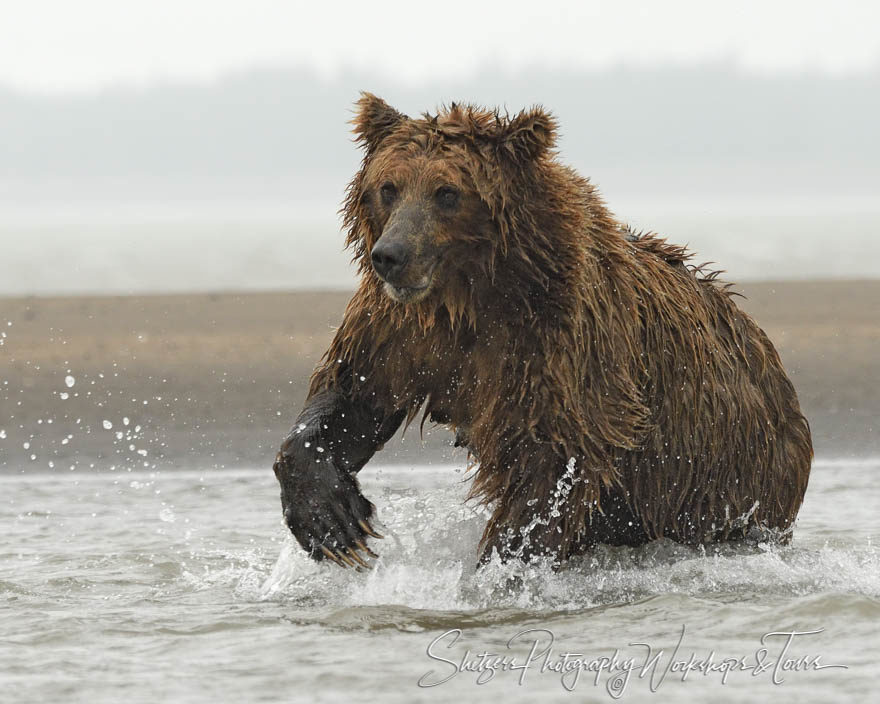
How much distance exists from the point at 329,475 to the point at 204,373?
Answer: 727cm

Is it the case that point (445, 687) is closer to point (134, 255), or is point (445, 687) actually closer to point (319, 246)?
point (134, 255)

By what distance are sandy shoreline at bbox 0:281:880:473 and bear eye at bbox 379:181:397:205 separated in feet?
12.9

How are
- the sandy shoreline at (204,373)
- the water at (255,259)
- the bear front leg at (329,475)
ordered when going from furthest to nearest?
1. the water at (255,259)
2. the sandy shoreline at (204,373)
3. the bear front leg at (329,475)

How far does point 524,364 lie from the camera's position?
5.63 meters

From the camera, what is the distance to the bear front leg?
5836 mm

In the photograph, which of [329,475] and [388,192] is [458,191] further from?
[329,475]

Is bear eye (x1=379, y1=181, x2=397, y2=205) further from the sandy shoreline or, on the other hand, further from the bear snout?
the sandy shoreline

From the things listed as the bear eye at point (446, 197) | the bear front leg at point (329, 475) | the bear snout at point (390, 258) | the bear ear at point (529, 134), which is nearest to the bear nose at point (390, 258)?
the bear snout at point (390, 258)

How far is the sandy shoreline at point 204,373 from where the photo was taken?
35.6 feet

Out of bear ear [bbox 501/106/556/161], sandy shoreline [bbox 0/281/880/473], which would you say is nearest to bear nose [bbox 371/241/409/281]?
bear ear [bbox 501/106/556/161]

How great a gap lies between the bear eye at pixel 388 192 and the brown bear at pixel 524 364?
0.03 metres

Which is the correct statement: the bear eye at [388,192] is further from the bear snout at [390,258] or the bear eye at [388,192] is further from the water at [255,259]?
the water at [255,259]

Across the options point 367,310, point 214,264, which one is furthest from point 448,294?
point 214,264

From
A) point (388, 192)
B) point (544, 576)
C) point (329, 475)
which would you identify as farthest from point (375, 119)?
point (544, 576)
